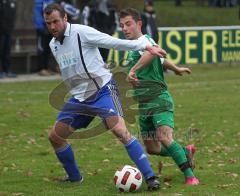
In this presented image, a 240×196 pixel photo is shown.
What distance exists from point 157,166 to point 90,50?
7.20 feet

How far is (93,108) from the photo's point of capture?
8.88 metres

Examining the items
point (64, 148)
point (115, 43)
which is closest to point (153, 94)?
point (115, 43)

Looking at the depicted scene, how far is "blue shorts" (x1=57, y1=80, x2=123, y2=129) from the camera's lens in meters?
8.83

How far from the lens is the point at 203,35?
2553 cm

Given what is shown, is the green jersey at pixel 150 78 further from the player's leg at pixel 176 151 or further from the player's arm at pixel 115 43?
the player's arm at pixel 115 43

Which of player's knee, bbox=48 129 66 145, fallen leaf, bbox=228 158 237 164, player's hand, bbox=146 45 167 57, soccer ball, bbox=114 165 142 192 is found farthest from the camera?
fallen leaf, bbox=228 158 237 164

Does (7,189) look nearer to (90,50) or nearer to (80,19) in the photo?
(90,50)

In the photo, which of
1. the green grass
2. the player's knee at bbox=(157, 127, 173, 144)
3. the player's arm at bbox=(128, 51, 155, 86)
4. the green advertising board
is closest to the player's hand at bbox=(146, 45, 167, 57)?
the player's arm at bbox=(128, 51, 155, 86)

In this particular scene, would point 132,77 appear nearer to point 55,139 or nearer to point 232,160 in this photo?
point 55,139

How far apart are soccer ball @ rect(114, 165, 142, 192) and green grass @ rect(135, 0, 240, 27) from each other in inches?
1169

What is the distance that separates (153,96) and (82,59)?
0.96 meters

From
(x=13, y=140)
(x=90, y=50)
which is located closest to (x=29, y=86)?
(x=13, y=140)

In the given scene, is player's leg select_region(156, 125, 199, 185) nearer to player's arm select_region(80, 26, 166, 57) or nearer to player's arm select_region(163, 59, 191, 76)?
player's arm select_region(163, 59, 191, 76)

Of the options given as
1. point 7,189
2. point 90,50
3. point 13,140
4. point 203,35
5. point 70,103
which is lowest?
point 203,35
